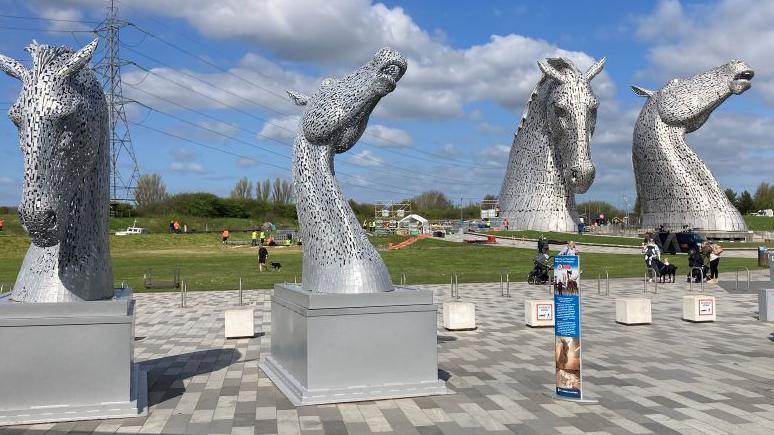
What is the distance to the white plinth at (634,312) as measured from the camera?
1358 cm

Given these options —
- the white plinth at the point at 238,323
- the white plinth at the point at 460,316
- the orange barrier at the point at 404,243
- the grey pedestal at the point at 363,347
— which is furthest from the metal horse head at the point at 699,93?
the grey pedestal at the point at 363,347

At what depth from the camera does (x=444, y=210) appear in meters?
93.1

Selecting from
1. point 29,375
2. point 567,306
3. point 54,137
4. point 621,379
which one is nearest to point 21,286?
point 29,375

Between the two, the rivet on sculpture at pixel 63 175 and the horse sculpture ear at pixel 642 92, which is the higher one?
the horse sculpture ear at pixel 642 92

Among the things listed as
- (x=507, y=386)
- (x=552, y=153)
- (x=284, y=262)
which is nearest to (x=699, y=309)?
(x=507, y=386)

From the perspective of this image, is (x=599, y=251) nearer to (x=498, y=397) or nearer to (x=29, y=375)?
(x=498, y=397)

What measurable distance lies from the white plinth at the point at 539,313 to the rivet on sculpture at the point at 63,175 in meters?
8.52

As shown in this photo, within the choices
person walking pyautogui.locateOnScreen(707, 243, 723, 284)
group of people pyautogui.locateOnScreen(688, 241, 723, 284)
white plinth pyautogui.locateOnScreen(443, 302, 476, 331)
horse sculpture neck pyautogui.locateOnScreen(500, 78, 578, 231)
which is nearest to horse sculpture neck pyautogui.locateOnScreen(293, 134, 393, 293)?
white plinth pyautogui.locateOnScreen(443, 302, 476, 331)

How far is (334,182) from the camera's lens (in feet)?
27.5

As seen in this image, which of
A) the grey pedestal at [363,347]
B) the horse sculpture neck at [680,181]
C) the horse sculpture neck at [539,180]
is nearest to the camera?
the grey pedestal at [363,347]

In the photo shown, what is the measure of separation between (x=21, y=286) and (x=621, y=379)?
7294mm

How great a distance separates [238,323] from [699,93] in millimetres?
37187

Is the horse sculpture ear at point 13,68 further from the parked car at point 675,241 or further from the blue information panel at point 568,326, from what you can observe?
the parked car at point 675,241

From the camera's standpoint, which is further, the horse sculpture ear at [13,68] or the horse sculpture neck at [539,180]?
the horse sculpture neck at [539,180]
